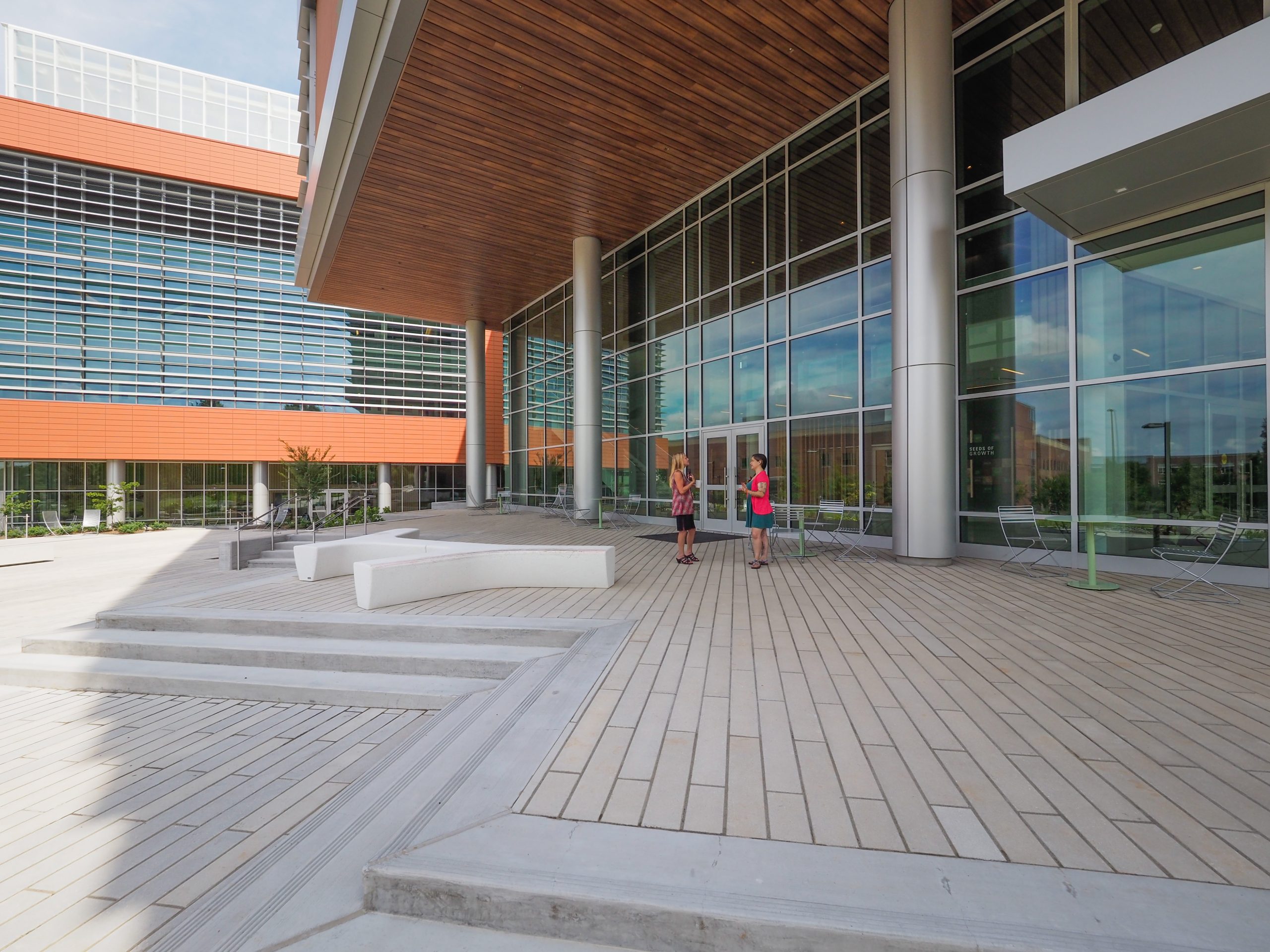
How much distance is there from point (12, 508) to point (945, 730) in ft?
100

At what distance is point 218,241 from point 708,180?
23688mm

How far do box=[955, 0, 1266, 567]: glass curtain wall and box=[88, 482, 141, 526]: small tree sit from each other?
1129 inches

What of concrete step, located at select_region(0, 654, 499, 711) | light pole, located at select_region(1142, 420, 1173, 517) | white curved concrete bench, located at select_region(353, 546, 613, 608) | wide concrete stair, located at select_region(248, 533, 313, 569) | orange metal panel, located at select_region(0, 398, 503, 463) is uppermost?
orange metal panel, located at select_region(0, 398, 503, 463)

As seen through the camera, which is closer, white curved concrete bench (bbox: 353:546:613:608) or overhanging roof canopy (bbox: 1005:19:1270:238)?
overhanging roof canopy (bbox: 1005:19:1270:238)

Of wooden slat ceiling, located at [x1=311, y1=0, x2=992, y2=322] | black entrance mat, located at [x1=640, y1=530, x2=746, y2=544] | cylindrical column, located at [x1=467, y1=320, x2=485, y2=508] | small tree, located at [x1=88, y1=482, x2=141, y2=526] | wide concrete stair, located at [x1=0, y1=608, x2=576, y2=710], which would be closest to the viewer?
wide concrete stair, located at [x1=0, y1=608, x2=576, y2=710]

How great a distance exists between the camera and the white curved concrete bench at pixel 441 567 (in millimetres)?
6500

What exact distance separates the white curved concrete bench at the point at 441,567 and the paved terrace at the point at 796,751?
349 millimetres

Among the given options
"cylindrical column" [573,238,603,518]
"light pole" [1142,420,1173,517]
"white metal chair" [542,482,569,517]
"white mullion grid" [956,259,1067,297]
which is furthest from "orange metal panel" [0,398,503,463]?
"light pole" [1142,420,1173,517]

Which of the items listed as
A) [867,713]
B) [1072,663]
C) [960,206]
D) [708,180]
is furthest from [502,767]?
[708,180]

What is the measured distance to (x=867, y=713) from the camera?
350cm

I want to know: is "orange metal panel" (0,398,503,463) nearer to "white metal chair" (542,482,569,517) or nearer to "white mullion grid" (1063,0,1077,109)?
"white metal chair" (542,482,569,517)

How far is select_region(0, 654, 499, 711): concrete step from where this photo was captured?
191 inches

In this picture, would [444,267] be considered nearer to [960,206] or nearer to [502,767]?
[960,206]

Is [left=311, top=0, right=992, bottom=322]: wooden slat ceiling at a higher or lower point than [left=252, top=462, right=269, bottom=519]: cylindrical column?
higher
